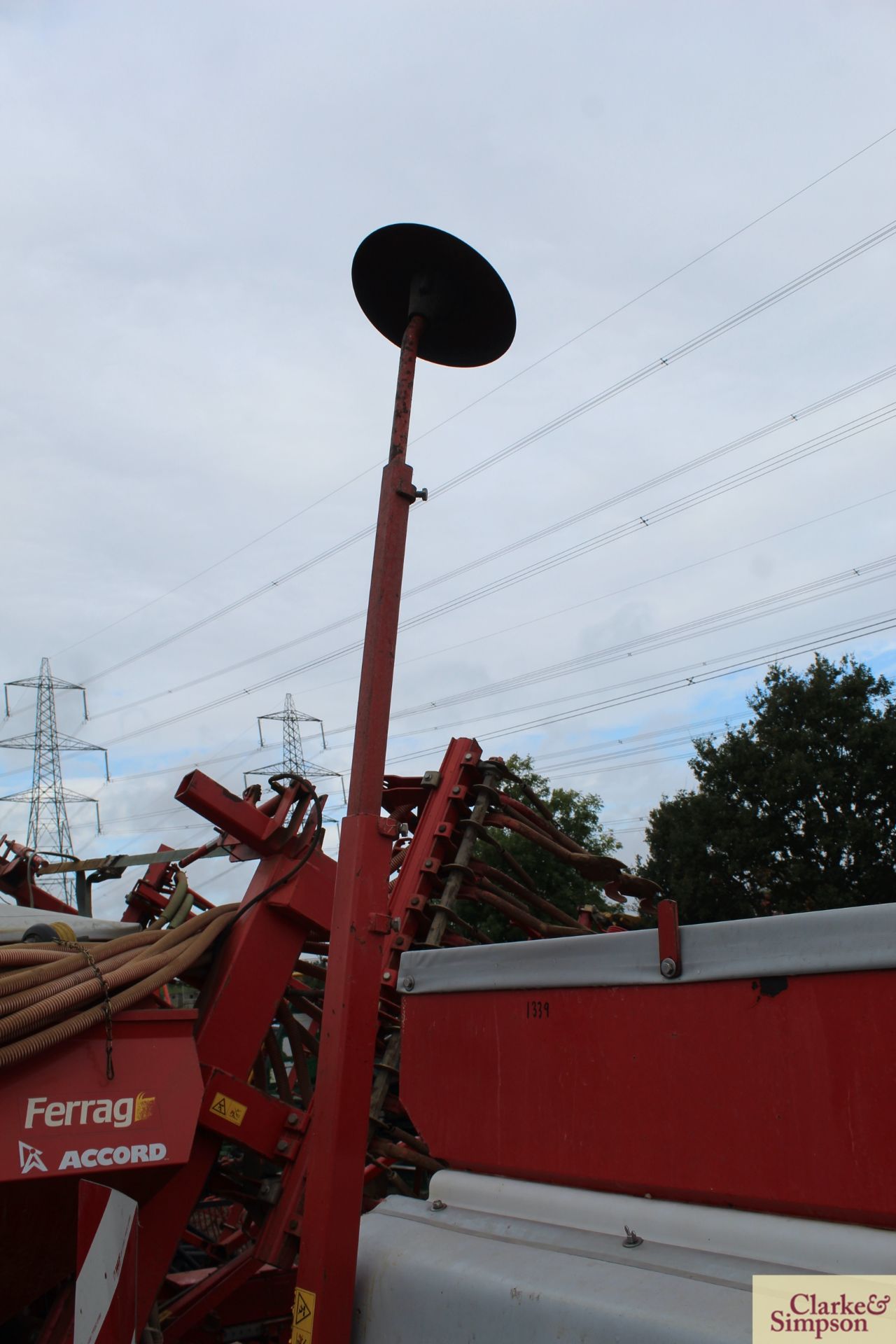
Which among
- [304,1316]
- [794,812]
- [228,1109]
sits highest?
[794,812]

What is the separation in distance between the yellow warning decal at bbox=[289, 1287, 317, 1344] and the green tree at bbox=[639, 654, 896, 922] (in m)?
23.3

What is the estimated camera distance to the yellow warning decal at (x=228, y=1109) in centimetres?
380

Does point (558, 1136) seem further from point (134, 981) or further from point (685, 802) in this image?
point (685, 802)

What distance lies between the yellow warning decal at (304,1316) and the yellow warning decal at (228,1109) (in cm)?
139

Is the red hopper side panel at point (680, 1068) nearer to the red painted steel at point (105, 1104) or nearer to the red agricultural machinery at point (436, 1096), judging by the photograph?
the red agricultural machinery at point (436, 1096)

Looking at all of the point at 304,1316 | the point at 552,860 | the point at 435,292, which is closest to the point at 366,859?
the point at 304,1316

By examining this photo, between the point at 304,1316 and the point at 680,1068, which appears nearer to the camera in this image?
the point at 680,1068

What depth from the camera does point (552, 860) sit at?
1005 inches

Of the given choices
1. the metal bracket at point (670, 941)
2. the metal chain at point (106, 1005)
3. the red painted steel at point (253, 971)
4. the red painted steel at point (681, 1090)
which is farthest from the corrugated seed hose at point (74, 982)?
the metal bracket at point (670, 941)

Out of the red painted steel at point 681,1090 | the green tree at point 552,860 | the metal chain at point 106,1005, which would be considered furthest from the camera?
the green tree at point 552,860

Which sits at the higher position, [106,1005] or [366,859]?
[366,859]

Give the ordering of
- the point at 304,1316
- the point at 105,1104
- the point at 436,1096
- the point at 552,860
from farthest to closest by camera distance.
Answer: the point at 552,860 < the point at 105,1104 < the point at 436,1096 < the point at 304,1316

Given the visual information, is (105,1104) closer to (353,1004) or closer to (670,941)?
(353,1004)

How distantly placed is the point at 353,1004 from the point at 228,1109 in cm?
163
